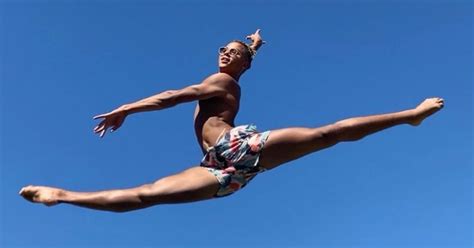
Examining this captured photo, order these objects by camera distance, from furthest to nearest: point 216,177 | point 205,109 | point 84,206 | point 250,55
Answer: point 250,55, point 205,109, point 216,177, point 84,206

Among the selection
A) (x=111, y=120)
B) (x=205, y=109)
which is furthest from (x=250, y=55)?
(x=111, y=120)

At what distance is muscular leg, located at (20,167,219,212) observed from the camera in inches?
280

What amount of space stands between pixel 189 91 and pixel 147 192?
122 cm

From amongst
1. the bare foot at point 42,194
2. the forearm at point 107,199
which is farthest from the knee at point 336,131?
the bare foot at point 42,194

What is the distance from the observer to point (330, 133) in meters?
7.39

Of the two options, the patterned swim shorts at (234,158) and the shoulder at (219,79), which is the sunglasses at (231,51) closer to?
the shoulder at (219,79)

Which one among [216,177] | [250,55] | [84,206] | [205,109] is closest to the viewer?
[84,206]

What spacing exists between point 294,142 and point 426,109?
1.43 metres

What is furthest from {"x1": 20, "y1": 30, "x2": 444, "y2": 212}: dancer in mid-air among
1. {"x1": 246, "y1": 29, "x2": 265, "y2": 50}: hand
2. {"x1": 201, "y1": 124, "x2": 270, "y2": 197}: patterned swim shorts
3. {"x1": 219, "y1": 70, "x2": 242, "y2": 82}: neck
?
{"x1": 246, "y1": 29, "x2": 265, "y2": 50}: hand

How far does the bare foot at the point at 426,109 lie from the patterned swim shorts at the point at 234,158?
1553 millimetres

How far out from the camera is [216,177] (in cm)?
764

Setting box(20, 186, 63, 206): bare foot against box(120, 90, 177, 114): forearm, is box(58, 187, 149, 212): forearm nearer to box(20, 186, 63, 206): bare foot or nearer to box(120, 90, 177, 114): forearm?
box(20, 186, 63, 206): bare foot

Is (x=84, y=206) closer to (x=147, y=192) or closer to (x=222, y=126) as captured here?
(x=147, y=192)

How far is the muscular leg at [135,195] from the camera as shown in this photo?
7.12m
